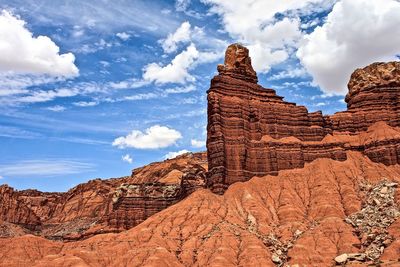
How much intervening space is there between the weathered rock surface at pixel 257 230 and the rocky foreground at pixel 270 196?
0.85ft

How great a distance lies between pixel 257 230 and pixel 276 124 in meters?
38.2

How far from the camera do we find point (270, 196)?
386ft

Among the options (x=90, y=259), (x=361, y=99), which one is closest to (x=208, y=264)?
(x=90, y=259)

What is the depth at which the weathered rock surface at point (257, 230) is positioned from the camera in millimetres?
94125

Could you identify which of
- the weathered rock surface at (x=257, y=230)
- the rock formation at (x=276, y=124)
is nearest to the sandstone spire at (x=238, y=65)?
the rock formation at (x=276, y=124)

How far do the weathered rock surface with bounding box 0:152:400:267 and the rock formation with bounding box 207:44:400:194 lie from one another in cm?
362

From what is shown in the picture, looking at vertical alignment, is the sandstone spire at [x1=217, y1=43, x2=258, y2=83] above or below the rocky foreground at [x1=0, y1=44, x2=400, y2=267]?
above

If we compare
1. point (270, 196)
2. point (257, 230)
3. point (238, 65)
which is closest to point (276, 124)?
point (238, 65)

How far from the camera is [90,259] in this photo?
10119 cm

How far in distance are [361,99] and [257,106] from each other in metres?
34.5

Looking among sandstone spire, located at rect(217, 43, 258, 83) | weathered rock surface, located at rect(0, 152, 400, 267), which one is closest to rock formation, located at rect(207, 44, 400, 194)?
sandstone spire, located at rect(217, 43, 258, 83)

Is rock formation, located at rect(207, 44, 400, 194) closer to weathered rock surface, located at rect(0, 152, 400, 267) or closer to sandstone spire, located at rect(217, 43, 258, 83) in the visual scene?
sandstone spire, located at rect(217, 43, 258, 83)

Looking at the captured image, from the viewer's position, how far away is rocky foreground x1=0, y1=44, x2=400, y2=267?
95625mm

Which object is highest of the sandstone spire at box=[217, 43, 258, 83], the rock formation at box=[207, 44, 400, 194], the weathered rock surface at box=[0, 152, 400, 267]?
the sandstone spire at box=[217, 43, 258, 83]
